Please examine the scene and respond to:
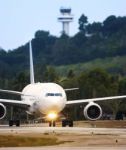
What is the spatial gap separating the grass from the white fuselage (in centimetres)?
2422

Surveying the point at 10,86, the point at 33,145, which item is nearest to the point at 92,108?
the point at 33,145

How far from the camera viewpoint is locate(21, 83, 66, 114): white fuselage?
70.6 meters

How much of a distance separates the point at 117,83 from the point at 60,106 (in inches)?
2721

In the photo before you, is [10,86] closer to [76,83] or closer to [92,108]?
[76,83]

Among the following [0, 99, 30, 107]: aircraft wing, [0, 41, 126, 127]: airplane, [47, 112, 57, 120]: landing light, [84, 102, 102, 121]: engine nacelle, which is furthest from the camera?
[84, 102, 102, 121]: engine nacelle

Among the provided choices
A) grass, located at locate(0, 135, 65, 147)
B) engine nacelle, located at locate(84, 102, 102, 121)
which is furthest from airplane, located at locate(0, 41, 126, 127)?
grass, located at locate(0, 135, 65, 147)

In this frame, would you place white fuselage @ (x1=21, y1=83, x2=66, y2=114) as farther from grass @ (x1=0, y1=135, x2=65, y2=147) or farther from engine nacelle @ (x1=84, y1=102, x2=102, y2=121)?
grass @ (x1=0, y1=135, x2=65, y2=147)

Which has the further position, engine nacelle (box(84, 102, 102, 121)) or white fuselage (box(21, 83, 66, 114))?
engine nacelle (box(84, 102, 102, 121))

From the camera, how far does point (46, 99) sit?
71.2 metres

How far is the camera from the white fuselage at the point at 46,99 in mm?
70625

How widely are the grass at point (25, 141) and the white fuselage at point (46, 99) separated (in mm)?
24218

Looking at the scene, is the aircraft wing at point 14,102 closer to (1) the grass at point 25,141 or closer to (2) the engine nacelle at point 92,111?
(2) the engine nacelle at point 92,111

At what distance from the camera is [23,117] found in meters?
111

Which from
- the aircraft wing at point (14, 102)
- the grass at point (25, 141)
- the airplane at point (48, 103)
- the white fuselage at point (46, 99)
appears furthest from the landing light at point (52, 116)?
the grass at point (25, 141)
